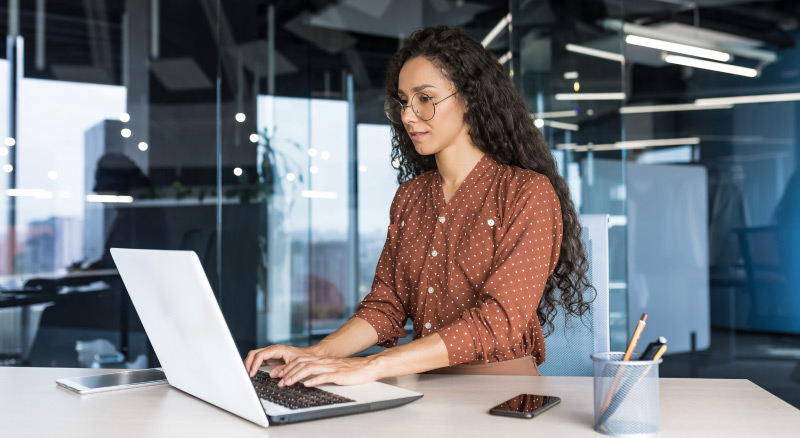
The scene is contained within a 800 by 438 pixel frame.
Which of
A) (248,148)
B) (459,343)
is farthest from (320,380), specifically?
(248,148)

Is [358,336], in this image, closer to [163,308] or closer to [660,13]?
[163,308]

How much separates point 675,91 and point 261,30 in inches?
122

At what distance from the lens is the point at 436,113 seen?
183cm

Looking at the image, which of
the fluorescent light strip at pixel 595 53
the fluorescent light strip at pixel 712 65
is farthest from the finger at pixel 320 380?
the fluorescent light strip at pixel 712 65

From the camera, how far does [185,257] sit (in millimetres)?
1037

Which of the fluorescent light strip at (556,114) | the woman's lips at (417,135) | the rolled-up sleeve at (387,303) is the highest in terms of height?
the fluorescent light strip at (556,114)

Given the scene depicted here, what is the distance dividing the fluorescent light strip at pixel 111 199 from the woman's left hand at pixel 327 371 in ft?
9.47

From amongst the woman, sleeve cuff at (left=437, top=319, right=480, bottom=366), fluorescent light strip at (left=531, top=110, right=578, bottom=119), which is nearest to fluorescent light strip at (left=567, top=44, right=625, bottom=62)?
fluorescent light strip at (left=531, top=110, right=578, bottom=119)

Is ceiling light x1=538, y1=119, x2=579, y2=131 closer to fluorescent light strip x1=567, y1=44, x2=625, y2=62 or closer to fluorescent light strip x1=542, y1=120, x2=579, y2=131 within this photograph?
fluorescent light strip x1=542, y1=120, x2=579, y2=131

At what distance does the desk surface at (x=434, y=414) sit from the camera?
3.49 ft

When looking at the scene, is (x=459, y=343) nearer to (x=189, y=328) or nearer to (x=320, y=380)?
(x=320, y=380)

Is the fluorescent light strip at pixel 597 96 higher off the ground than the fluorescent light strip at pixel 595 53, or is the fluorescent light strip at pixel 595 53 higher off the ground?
the fluorescent light strip at pixel 595 53

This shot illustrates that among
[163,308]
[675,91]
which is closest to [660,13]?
[675,91]

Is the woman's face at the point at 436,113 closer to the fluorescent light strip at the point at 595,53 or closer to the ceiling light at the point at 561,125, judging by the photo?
the ceiling light at the point at 561,125
